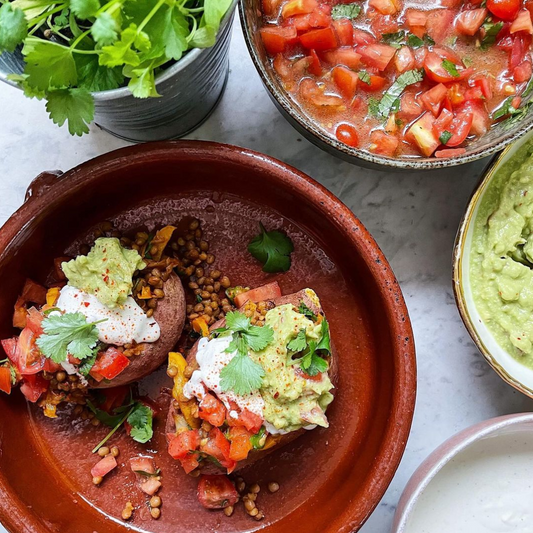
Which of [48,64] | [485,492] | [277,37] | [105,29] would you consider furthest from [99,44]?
[485,492]

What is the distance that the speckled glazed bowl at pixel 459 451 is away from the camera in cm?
259

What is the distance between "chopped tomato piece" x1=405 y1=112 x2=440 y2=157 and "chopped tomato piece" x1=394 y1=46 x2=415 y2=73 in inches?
7.8

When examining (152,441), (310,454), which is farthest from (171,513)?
(310,454)

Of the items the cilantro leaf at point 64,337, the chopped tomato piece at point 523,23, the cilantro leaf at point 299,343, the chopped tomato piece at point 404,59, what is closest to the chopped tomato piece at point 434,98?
the chopped tomato piece at point 404,59

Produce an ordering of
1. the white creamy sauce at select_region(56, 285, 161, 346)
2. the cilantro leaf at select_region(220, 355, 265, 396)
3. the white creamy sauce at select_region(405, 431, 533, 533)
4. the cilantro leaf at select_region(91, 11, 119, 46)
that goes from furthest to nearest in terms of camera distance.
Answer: the white creamy sauce at select_region(405, 431, 533, 533)
the white creamy sauce at select_region(56, 285, 161, 346)
the cilantro leaf at select_region(220, 355, 265, 396)
the cilantro leaf at select_region(91, 11, 119, 46)

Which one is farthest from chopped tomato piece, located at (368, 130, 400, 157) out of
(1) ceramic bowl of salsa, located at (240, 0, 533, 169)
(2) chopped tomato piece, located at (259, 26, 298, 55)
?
(2) chopped tomato piece, located at (259, 26, 298, 55)

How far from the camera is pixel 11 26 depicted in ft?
5.95

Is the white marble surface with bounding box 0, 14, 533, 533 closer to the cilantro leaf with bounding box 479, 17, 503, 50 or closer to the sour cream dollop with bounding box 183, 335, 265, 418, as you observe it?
the cilantro leaf with bounding box 479, 17, 503, 50

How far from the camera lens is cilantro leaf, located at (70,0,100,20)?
1.77 meters

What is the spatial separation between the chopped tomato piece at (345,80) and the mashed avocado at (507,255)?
0.71 metres

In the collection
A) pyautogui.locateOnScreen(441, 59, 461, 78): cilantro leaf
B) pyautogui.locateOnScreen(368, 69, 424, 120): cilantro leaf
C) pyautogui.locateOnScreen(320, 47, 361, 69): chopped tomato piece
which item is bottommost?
pyautogui.locateOnScreen(368, 69, 424, 120): cilantro leaf

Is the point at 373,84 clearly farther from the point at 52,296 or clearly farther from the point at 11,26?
the point at 52,296

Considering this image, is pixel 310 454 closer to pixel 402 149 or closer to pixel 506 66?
pixel 402 149

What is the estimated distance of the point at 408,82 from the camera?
2582 mm
